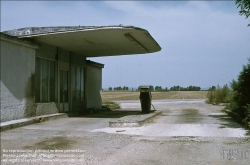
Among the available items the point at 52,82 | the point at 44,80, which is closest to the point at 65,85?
the point at 52,82

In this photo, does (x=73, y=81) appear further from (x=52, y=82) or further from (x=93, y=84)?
(x=93, y=84)

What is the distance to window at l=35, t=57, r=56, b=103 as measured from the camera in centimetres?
1333

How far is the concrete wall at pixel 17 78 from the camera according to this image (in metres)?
10.6

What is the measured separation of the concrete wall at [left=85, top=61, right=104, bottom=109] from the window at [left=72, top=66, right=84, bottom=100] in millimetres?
645

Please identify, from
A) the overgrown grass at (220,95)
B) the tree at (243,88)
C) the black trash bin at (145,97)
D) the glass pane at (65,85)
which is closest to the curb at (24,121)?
the glass pane at (65,85)

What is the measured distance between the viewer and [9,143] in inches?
297

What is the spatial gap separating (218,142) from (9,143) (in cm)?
573

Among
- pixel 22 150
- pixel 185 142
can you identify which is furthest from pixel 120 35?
pixel 22 150

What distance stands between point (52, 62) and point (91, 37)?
2.72 m

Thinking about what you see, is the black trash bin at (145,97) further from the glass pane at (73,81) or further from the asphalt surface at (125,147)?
the asphalt surface at (125,147)

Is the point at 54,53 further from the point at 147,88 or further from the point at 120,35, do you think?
the point at 147,88

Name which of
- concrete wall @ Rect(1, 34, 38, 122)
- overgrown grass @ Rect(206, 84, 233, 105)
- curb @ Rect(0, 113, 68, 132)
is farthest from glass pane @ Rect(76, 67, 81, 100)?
overgrown grass @ Rect(206, 84, 233, 105)

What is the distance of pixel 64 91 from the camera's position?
16031 mm

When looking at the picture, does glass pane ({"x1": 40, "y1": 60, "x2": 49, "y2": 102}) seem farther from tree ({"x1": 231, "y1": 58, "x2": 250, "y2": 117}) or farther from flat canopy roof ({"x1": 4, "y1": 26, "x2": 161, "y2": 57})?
tree ({"x1": 231, "y1": 58, "x2": 250, "y2": 117})
